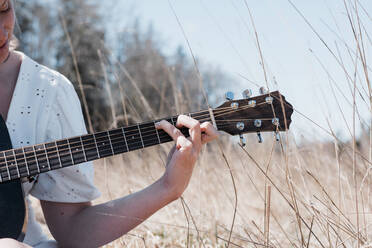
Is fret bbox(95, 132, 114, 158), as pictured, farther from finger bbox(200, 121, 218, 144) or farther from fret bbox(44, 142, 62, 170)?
finger bbox(200, 121, 218, 144)

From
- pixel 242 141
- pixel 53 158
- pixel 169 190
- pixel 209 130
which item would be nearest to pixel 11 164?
pixel 53 158

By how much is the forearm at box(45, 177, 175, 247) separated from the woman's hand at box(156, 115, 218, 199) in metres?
0.07

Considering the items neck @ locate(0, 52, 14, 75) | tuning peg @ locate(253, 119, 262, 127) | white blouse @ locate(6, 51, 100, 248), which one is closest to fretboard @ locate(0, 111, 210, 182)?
white blouse @ locate(6, 51, 100, 248)

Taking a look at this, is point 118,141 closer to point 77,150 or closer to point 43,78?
point 77,150

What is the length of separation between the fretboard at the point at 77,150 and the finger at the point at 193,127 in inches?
1.7

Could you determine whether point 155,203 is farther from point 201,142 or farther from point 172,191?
point 201,142

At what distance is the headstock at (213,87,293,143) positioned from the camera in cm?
153

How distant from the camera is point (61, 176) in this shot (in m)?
1.64

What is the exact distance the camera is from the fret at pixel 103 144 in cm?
152

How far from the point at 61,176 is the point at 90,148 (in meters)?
0.20

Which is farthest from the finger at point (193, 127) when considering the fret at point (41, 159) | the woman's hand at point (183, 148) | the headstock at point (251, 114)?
the fret at point (41, 159)

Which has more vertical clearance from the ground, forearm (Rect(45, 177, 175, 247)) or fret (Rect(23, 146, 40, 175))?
fret (Rect(23, 146, 40, 175))

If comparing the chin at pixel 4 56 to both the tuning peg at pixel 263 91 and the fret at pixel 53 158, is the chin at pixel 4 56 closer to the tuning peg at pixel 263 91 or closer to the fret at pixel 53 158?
the fret at pixel 53 158

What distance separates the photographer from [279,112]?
5.05 feet
